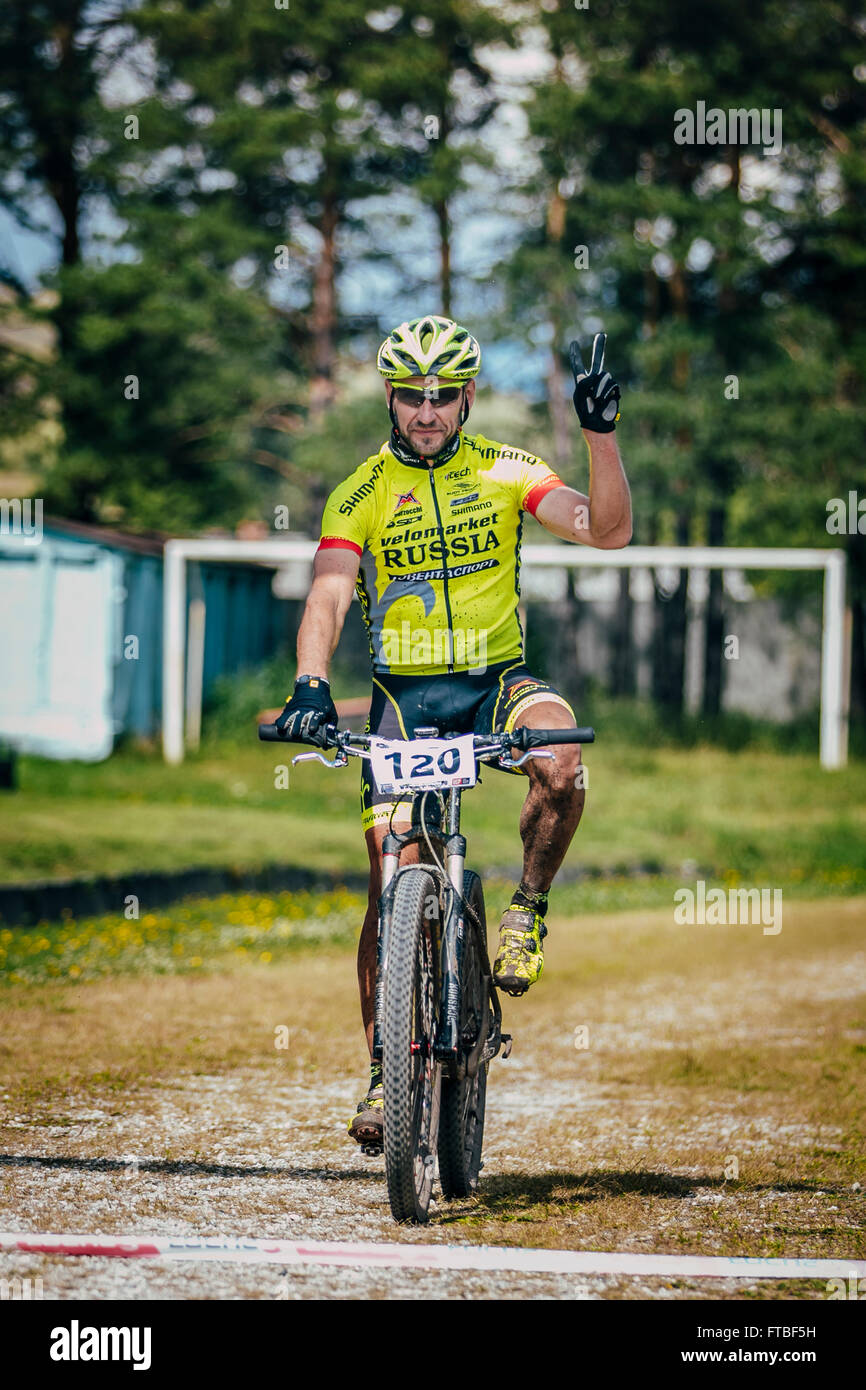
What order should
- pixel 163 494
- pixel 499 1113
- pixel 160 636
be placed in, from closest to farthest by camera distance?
1. pixel 499 1113
2. pixel 160 636
3. pixel 163 494

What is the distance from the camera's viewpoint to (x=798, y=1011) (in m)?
9.51

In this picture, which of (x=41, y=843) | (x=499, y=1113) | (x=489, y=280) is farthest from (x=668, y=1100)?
(x=489, y=280)

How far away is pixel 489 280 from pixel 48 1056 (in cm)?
2458

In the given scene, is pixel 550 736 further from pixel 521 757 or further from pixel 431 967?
pixel 431 967

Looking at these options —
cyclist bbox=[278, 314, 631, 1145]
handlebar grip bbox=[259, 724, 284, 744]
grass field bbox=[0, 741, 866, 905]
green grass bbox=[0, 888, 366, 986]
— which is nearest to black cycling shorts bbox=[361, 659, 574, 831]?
cyclist bbox=[278, 314, 631, 1145]

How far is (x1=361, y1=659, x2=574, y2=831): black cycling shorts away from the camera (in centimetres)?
523

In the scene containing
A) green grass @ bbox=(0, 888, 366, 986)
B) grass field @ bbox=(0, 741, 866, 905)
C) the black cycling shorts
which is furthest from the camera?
grass field @ bbox=(0, 741, 866, 905)

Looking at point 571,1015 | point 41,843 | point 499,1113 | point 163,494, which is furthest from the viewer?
point 163,494

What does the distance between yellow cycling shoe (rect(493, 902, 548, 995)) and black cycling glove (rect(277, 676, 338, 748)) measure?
0.92 meters

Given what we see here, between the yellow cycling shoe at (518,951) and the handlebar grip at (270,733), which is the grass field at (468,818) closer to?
the yellow cycling shoe at (518,951)

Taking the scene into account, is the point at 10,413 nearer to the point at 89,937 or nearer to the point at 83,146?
the point at 83,146

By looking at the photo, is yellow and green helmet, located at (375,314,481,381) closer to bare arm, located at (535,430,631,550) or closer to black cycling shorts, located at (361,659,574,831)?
bare arm, located at (535,430,631,550)

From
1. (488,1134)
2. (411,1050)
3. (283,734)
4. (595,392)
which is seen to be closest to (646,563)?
(488,1134)

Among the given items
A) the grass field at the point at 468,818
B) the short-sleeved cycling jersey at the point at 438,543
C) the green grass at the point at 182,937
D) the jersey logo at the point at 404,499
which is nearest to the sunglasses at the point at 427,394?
the short-sleeved cycling jersey at the point at 438,543
